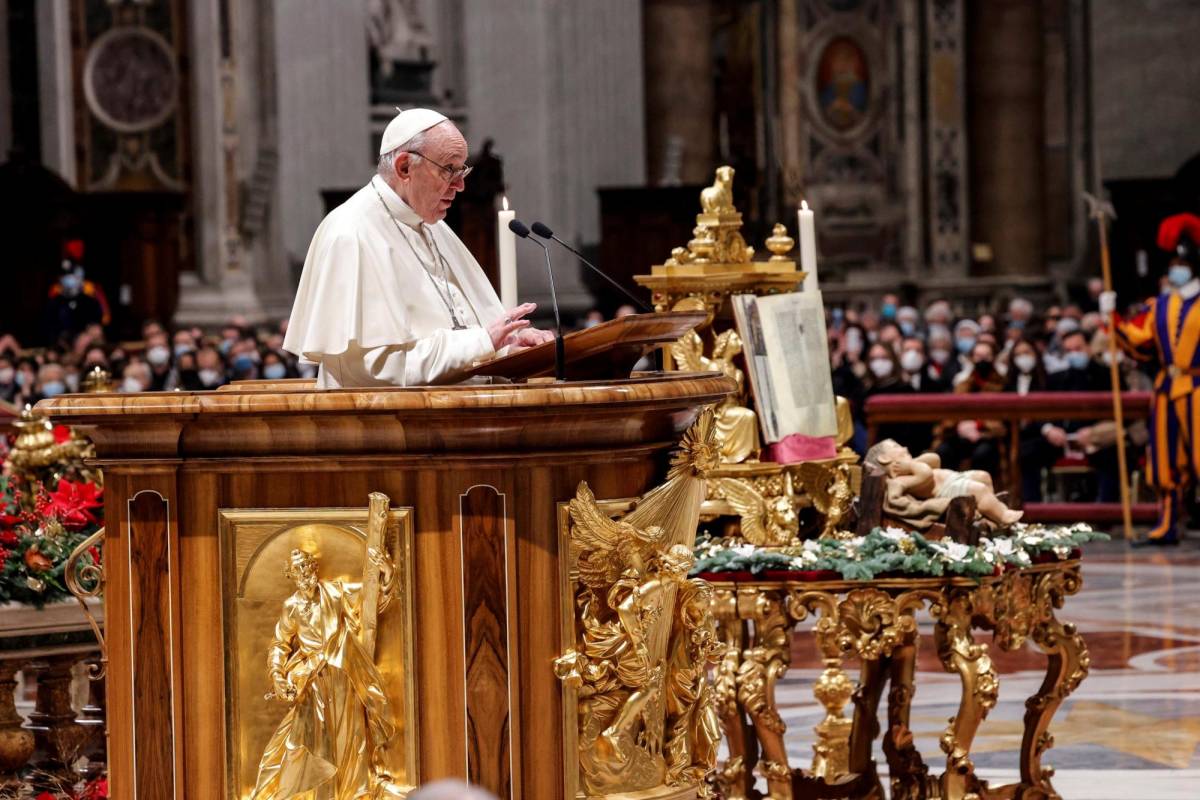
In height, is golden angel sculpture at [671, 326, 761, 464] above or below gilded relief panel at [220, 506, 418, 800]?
above

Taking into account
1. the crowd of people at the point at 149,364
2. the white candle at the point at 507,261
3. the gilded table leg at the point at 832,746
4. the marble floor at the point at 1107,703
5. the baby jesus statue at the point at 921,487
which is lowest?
the marble floor at the point at 1107,703

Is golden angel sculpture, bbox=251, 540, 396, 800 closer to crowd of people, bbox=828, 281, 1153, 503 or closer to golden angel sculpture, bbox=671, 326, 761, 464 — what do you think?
golden angel sculpture, bbox=671, 326, 761, 464

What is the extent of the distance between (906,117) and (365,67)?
7352 millimetres

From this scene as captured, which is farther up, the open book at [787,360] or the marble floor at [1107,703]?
the open book at [787,360]

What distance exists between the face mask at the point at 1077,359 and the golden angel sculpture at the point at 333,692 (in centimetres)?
1286

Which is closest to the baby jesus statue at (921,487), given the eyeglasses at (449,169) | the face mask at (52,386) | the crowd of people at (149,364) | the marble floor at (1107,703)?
the marble floor at (1107,703)

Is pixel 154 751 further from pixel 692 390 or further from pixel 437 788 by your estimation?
pixel 437 788

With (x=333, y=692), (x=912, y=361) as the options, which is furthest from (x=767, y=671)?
(x=912, y=361)

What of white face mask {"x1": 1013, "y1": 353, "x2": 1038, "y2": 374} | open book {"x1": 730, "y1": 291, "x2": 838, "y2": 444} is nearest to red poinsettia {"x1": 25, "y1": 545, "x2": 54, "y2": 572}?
open book {"x1": 730, "y1": 291, "x2": 838, "y2": 444}

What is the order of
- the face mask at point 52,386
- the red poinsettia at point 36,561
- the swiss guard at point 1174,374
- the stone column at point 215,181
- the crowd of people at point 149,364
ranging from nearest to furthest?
the red poinsettia at point 36,561, the swiss guard at point 1174,374, the face mask at point 52,386, the crowd of people at point 149,364, the stone column at point 215,181

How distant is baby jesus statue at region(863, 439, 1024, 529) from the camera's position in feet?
21.9

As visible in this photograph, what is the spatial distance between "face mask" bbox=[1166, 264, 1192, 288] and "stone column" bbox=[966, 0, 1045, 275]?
1347 cm

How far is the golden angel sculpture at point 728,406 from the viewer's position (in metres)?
7.36

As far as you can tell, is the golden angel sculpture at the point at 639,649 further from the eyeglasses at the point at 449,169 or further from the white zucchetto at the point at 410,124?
the white zucchetto at the point at 410,124
